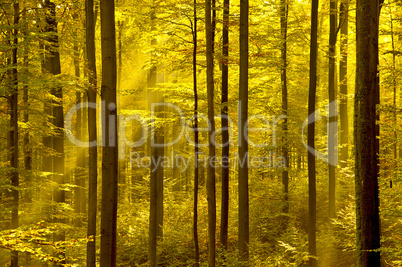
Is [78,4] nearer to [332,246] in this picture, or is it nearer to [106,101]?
[106,101]

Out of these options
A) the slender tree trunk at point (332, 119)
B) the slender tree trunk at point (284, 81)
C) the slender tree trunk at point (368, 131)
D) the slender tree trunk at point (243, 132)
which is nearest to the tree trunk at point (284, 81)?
the slender tree trunk at point (284, 81)

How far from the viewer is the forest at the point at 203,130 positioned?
26.2ft

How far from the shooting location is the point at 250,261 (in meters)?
12.5

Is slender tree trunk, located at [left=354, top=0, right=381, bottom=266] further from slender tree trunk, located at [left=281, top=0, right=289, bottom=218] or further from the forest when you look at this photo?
slender tree trunk, located at [left=281, top=0, right=289, bottom=218]

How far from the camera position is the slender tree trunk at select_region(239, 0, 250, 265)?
1266cm

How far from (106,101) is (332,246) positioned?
12981mm

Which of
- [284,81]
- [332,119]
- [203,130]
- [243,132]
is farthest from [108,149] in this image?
[332,119]

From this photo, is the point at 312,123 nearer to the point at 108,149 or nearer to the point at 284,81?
the point at 284,81

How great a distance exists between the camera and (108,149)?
7977 mm

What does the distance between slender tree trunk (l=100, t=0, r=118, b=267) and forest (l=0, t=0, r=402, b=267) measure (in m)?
0.02

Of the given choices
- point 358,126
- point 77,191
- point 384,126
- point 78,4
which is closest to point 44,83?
point 78,4

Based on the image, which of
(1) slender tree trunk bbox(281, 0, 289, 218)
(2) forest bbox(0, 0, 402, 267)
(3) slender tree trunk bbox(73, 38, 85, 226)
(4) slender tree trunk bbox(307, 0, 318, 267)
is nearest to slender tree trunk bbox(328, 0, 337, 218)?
(2) forest bbox(0, 0, 402, 267)

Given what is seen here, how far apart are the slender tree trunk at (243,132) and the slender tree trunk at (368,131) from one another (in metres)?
5.24

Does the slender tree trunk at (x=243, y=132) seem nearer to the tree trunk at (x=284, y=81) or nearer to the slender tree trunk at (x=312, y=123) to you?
the slender tree trunk at (x=312, y=123)
